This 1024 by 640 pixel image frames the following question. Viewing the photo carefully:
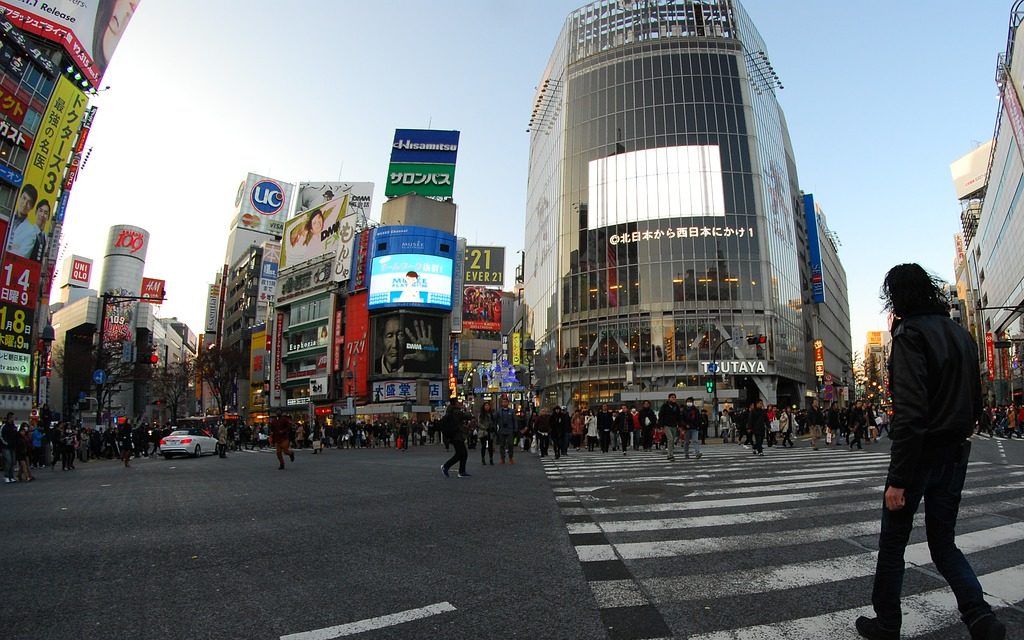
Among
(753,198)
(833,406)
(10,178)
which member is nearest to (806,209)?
(753,198)

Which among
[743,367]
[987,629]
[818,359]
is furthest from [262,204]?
[987,629]

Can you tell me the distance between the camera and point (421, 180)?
233 ft

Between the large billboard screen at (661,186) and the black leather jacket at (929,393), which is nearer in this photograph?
the black leather jacket at (929,393)

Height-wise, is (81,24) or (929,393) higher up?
(81,24)

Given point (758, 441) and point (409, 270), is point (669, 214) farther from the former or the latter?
point (758, 441)

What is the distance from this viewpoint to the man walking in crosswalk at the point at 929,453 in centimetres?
279

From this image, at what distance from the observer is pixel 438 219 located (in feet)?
225

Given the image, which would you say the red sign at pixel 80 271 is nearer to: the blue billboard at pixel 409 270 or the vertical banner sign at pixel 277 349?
the vertical banner sign at pixel 277 349

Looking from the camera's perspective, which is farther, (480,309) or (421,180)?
(480,309)

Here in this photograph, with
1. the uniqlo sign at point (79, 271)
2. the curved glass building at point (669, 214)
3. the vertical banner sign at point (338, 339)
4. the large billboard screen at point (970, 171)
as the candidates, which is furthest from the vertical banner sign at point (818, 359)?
the uniqlo sign at point (79, 271)

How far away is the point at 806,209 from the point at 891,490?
3205 inches

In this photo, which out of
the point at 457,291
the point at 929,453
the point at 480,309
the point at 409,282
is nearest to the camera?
the point at 929,453

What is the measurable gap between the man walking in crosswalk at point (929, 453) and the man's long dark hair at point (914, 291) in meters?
0.10

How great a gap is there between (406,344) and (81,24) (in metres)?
37.1
